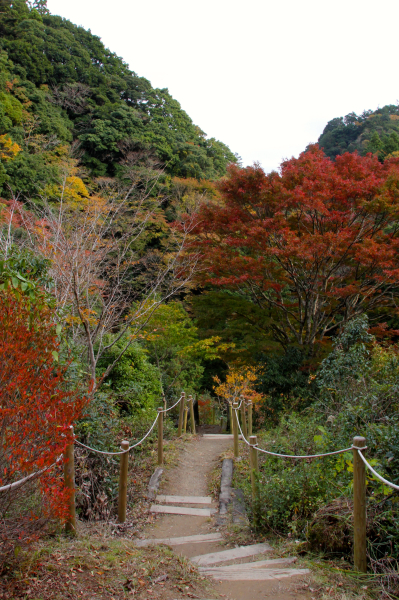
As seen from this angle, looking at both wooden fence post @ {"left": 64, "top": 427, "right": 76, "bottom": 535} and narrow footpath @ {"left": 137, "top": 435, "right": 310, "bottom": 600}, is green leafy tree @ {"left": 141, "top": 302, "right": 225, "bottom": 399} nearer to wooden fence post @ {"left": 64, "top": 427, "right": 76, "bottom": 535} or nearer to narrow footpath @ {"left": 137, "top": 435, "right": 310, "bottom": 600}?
narrow footpath @ {"left": 137, "top": 435, "right": 310, "bottom": 600}

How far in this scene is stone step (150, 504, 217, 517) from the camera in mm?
4504

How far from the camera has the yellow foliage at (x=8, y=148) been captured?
17.9 m

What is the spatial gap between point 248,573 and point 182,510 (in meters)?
2.09

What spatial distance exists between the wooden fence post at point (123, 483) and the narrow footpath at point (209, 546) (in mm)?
306

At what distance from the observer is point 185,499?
4.93 meters

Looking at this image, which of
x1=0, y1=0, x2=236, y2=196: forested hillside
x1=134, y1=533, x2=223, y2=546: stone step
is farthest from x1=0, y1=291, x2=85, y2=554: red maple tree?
x1=0, y1=0, x2=236, y2=196: forested hillside

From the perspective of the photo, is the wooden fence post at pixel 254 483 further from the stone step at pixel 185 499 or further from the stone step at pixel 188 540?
the stone step at pixel 185 499

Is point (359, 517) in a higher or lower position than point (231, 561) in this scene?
higher

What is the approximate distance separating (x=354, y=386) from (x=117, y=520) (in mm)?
3296

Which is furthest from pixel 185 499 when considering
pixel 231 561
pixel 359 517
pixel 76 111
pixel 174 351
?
pixel 76 111

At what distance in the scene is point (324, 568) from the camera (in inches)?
104

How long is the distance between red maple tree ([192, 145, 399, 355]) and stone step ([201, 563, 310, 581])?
6.23 metres

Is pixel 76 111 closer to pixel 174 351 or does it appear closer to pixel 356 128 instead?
pixel 174 351

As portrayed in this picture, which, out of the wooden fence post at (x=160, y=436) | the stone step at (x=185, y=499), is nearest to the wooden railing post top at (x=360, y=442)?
the stone step at (x=185, y=499)
